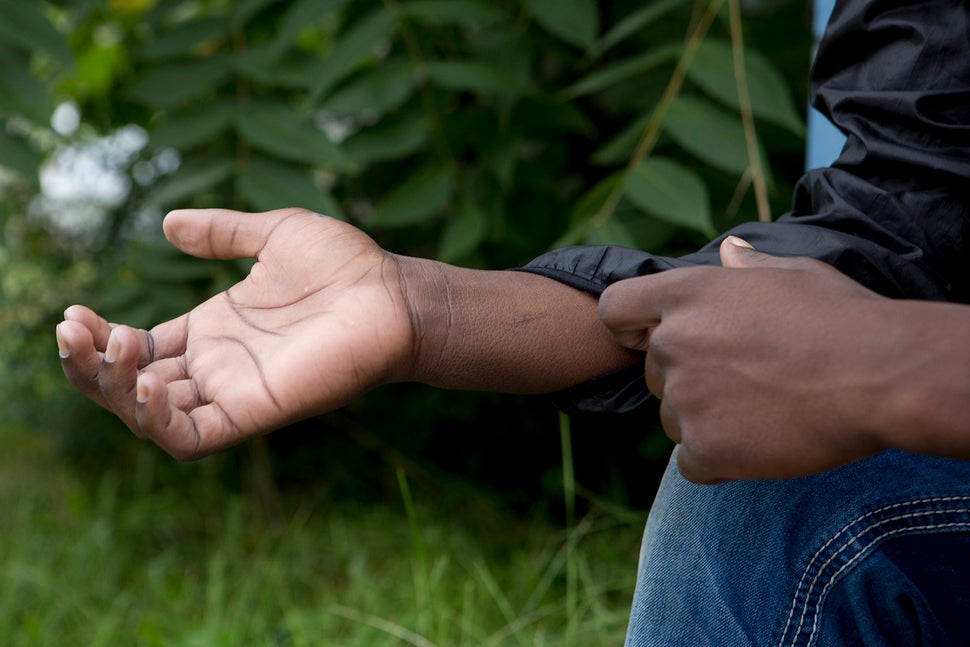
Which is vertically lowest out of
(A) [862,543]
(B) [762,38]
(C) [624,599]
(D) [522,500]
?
(D) [522,500]

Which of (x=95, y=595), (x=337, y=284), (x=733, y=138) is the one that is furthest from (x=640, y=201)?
(x=95, y=595)

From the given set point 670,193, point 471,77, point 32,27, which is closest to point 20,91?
point 32,27

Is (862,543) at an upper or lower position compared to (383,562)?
upper

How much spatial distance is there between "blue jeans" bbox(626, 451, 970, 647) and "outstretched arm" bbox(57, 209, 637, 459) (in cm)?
18

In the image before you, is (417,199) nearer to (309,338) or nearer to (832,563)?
(309,338)

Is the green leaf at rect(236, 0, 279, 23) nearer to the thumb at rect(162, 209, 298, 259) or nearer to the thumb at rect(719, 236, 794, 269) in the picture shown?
the thumb at rect(162, 209, 298, 259)

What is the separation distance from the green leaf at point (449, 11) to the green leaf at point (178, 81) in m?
0.35

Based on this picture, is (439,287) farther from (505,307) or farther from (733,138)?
(733,138)

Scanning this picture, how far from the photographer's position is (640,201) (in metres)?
1.30

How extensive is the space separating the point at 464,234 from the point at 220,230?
672mm

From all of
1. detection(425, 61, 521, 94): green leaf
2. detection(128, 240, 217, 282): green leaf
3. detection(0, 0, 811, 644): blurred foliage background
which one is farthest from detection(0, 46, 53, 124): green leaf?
detection(425, 61, 521, 94): green leaf

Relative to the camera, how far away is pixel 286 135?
5.03 feet

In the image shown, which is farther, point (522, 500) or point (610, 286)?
point (522, 500)

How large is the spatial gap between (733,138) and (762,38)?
0.48 m
